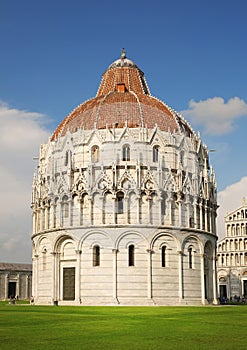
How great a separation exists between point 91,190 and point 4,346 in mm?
39834

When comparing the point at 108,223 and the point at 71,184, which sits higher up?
the point at 71,184

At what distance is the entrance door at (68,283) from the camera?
57.1 m

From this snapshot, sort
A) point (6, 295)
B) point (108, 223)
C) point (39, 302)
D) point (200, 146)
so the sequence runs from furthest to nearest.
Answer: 1. point (6, 295)
2. point (200, 146)
3. point (39, 302)
4. point (108, 223)

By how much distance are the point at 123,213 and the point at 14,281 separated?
57.4 metres

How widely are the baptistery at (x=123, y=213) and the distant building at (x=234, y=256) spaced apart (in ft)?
184

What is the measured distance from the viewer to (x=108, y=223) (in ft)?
184

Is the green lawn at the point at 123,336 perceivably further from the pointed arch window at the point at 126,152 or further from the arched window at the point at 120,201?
the pointed arch window at the point at 126,152

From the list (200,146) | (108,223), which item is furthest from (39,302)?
(200,146)

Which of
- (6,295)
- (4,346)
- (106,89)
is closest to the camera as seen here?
(4,346)

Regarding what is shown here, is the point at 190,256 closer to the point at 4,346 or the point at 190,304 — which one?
the point at 190,304

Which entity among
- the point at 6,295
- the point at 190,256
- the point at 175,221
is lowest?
the point at 6,295

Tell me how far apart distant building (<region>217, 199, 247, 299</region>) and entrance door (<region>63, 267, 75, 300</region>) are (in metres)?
64.9

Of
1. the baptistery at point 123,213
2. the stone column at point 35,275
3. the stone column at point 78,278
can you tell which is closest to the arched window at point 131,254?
the baptistery at point 123,213

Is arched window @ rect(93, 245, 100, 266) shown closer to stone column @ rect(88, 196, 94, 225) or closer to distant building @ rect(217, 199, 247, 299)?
stone column @ rect(88, 196, 94, 225)
